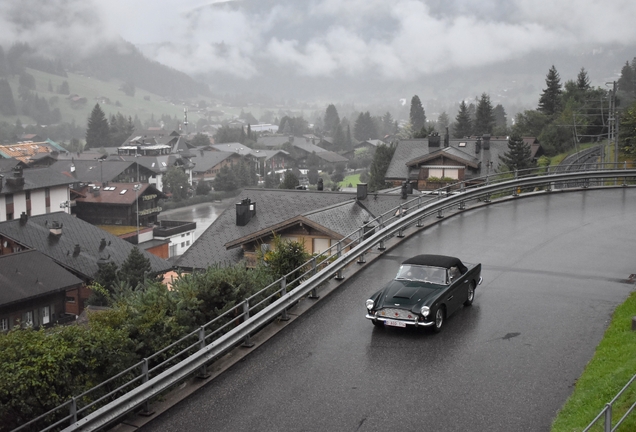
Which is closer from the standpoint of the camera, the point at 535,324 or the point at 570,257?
the point at 535,324

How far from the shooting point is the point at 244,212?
135 feet

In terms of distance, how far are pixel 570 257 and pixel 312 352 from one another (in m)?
9.67

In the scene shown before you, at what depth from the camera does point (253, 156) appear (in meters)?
162

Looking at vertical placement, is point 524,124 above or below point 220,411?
above

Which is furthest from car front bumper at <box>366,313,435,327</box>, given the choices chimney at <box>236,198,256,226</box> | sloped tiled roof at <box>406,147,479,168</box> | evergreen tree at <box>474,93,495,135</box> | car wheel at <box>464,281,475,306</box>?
evergreen tree at <box>474,93,495,135</box>

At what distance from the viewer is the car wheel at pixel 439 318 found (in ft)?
42.8

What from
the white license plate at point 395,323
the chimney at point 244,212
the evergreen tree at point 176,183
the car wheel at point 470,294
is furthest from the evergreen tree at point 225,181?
the white license plate at point 395,323

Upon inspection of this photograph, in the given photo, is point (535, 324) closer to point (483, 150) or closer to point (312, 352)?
point (312, 352)

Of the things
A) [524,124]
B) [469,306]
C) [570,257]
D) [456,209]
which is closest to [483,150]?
[524,124]

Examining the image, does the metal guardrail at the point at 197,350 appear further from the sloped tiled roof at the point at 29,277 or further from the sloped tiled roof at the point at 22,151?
the sloped tiled roof at the point at 22,151

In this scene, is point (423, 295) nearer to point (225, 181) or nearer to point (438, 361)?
point (438, 361)

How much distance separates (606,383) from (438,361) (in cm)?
275

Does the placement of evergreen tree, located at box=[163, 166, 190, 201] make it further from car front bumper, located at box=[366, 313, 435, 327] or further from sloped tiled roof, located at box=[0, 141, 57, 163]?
car front bumper, located at box=[366, 313, 435, 327]

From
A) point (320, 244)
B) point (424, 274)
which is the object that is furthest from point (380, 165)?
point (424, 274)
